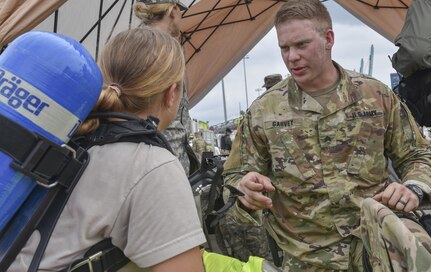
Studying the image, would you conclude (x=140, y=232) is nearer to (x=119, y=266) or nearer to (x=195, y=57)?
(x=119, y=266)

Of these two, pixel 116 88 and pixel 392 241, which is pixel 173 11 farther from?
pixel 392 241

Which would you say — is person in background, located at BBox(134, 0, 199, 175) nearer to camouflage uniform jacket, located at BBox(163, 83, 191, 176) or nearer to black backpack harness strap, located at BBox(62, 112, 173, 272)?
camouflage uniform jacket, located at BBox(163, 83, 191, 176)

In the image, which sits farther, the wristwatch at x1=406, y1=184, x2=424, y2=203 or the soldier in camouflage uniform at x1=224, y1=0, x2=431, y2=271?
the soldier in camouflage uniform at x1=224, y1=0, x2=431, y2=271

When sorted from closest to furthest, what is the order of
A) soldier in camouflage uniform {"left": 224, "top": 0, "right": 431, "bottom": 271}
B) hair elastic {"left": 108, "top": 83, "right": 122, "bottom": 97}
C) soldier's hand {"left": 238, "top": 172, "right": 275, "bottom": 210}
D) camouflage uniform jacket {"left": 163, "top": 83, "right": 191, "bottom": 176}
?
1. hair elastic {"left": 108, "top": 83, "right": 122, "bottom": 97}
2. soldier's hand {"left": 238, "top": 172, "right": 275, "bottom": 210}
3. soldier in camouflage uniform {"left": 224, "top": 0, "right": 431, "bottom": 271}
4. camouflage uniform jacket {"left": 163, "top": 83, "right": 191, "bottom": 176}

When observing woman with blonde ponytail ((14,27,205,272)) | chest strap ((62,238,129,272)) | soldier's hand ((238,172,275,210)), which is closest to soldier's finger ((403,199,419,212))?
soldier's hand ((238,172,275,210))

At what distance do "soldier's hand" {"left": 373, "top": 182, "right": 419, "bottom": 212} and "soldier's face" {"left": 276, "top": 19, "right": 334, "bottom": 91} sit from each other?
63 cm

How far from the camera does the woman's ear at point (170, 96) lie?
1.24 metres

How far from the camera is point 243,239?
3.26 metres

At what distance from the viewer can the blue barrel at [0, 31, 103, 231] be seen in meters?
0.97

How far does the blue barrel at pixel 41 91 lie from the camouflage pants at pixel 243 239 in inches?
81.7

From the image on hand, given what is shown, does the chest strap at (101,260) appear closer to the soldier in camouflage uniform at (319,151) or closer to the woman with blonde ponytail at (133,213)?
the woman with blonde ponytail at (133,213)

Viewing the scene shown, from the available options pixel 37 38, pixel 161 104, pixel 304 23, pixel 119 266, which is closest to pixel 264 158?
pixel 304 23

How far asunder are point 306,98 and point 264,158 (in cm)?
32

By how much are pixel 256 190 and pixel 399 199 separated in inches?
19.5
